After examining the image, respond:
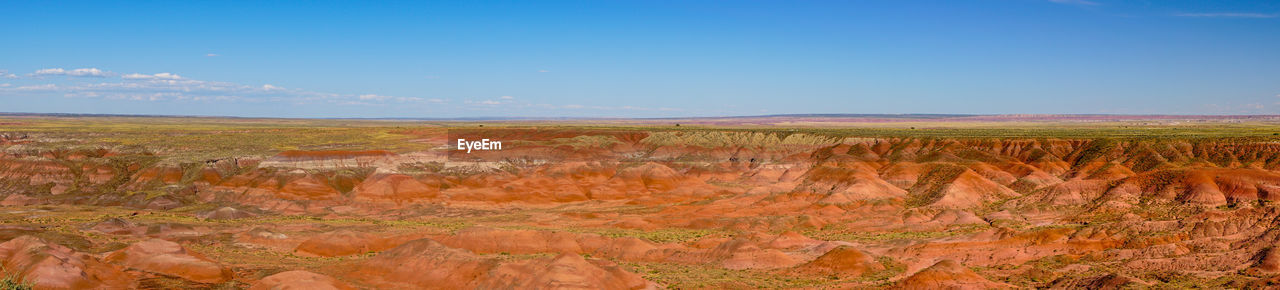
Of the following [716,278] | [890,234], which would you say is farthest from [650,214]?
[716,278]

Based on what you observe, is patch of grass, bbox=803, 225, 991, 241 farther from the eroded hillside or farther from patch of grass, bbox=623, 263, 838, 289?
patch of grass, bbox=623, 263, 838, 289

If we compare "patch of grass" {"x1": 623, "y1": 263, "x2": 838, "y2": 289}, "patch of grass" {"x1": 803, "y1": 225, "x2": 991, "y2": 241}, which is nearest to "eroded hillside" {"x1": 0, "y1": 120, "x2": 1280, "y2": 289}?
"patch of grass" {"x1": 623, "y1": 263, "x2": 838, "y2": 289}

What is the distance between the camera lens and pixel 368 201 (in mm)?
92438

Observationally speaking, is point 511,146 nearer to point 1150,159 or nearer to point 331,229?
point 331,229

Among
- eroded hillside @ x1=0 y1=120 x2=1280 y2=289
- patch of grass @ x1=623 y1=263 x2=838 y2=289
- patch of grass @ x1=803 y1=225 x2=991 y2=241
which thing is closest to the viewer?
patch of grass @ x1=623 y1=263 x2=838 y2=289

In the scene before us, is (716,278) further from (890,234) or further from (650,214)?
(650,214)

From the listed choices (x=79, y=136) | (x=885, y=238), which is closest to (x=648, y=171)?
(x=885, y=238)

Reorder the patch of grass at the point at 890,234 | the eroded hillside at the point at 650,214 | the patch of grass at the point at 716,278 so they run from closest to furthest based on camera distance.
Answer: the patch of grass at the point at 716,278 < the eroded hillside at the point at 650,214 < the patch of grass at the point at 890,234

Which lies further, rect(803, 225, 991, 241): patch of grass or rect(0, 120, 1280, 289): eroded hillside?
rect(803, 225, 991, 241): patch of grass

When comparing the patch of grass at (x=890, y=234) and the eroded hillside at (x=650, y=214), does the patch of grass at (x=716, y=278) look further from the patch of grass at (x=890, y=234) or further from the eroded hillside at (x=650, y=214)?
the patch of grass at (x=890, y=234)

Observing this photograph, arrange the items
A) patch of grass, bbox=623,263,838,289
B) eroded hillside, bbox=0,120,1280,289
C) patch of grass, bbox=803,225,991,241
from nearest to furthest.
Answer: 1. patch of grass, bbox=623,263,838,289
2. eroded hillside, bbox=0,120,1280,289
3. patch of grass, bbox=803,225,991,241

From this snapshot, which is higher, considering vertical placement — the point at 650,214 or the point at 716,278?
the point at 716,278

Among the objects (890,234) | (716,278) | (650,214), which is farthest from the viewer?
(650,214)

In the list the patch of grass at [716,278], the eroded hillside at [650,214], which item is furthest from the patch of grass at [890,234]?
→ the patch of grass at [716,278]
